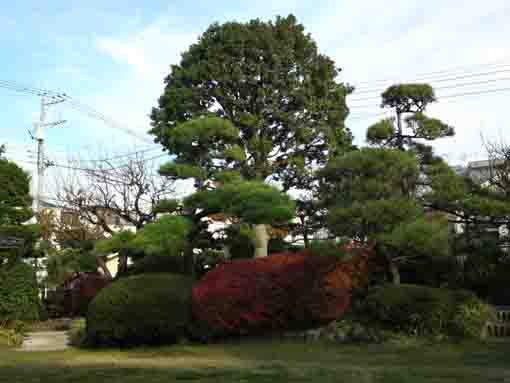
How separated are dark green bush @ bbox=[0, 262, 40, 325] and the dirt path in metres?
0.62

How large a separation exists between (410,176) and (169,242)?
206 inches

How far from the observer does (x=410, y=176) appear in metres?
11.9

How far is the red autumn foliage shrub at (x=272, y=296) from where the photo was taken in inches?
436

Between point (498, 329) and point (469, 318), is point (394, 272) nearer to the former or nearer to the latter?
point (469, 318)

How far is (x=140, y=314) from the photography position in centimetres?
1092

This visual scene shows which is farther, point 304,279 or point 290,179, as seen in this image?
point 290,179

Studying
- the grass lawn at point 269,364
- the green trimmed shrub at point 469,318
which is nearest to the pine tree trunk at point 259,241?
the grass lawn at point 269,364

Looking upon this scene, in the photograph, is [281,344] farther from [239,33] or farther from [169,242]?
[239,33]

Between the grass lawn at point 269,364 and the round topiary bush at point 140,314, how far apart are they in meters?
0.39

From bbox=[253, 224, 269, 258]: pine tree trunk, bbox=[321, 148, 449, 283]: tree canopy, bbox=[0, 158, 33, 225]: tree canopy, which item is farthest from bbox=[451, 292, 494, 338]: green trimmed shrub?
bbox=[0, 158, 33, 225]: tree canopy

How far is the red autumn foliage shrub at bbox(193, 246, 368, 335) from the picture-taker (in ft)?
36.4

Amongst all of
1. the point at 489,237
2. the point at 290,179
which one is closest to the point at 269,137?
the point at 290,179

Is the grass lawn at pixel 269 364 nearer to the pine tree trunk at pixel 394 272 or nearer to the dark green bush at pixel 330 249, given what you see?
the dark green bush at pixel 330 249

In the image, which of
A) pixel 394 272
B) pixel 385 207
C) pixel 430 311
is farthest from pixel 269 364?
pixel 394 272
